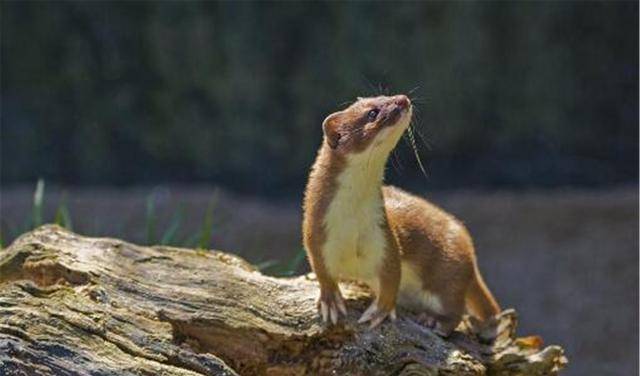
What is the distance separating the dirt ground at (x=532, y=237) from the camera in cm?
880

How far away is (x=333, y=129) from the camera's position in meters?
4.63

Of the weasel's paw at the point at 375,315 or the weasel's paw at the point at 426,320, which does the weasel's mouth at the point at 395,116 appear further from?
the weasel's paw at the point at 426,320

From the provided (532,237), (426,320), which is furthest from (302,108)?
(426,320)

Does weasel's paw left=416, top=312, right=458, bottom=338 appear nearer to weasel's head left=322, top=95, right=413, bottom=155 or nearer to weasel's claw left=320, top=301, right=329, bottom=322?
weasel's claw left=320, top=301, right=329, bottom=322

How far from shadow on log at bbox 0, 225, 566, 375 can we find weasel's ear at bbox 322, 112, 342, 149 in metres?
0.52

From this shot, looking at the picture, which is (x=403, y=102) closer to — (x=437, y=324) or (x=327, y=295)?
(x=327, y=295)

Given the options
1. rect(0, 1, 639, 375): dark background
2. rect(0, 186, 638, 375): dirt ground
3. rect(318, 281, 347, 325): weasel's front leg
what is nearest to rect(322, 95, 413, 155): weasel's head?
rect(318, 281, 347, 325): weasel's front leg

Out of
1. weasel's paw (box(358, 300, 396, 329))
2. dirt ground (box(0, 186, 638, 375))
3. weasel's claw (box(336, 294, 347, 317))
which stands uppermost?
weasel's claw (box(336, 294, 347, 317))

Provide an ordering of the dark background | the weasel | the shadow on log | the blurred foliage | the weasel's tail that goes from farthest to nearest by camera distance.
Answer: the blurred foliage → the dark background → the weasel's tail → the weasel → the shadow on log

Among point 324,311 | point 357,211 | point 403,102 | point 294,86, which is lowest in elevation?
point 294,86

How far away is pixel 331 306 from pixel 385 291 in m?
0.19

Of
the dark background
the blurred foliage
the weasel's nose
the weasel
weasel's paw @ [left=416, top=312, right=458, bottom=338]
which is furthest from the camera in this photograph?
the blurred foliage

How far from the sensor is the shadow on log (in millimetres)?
4152

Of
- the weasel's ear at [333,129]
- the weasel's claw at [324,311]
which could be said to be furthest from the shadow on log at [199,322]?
the weasel's ear at [333,129]
